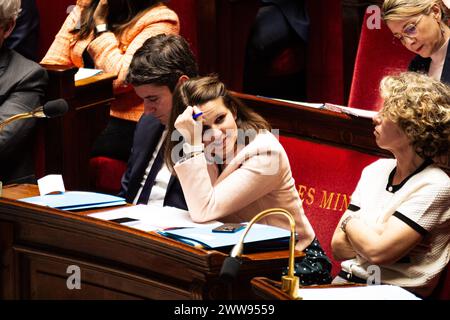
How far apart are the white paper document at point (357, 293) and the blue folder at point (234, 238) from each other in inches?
6.7

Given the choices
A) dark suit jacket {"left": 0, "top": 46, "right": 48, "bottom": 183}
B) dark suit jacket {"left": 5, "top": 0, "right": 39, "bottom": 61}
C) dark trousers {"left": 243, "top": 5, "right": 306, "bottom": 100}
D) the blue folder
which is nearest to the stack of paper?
the blue folder

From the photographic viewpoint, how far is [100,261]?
1.93 m

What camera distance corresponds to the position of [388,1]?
2414 millimetres

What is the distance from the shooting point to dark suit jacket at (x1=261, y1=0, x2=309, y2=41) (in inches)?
121

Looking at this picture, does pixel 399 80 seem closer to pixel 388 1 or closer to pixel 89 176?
pixel 388 1

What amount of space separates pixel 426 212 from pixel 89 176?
4.38 feet

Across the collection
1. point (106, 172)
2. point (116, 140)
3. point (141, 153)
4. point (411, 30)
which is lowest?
point (106, 172)

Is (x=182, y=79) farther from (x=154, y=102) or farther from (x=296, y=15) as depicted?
(x=296, y=15)

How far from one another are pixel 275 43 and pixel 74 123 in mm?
741

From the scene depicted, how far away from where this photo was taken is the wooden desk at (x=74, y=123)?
108 inches

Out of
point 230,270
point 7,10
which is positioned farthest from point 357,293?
point 7,10

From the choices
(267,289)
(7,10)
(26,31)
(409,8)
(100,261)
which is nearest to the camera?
(267,289)

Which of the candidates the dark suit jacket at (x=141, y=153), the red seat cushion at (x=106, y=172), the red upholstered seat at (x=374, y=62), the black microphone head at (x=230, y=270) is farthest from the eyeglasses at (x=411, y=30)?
the black microphone head at (x=230, y=270)
